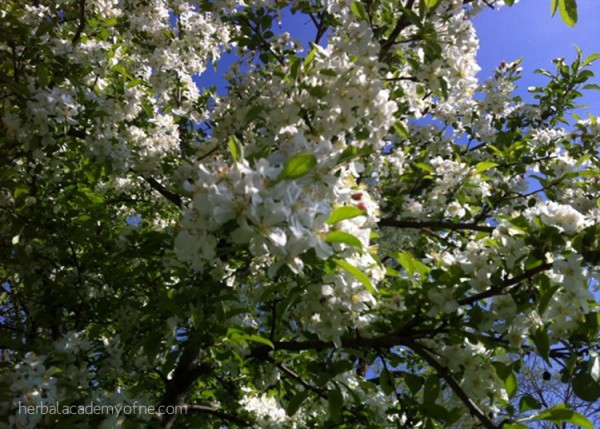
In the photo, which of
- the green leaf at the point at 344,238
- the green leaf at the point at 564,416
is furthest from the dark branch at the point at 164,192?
the green leaf at the point at 564,416

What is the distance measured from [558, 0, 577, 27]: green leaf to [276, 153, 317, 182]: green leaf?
50.3 inches

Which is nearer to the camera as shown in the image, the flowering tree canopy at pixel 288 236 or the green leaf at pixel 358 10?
the flowering tree canopy at pixel 288 236

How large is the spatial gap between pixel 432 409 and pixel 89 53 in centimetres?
270

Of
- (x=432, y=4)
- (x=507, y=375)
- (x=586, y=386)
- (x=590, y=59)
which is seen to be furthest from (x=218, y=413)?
(x=590, y=59)

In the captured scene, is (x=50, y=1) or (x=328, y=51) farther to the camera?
(x=50, y=1)

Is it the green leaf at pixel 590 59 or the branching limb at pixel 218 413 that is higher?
the green leaf at pixel 590 59

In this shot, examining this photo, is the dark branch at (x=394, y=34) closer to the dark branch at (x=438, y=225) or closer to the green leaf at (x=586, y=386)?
the dark branch at (x=438, y=225)

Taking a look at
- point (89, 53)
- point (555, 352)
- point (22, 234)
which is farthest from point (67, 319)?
point (555, 352)

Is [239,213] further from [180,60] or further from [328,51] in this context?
[180,60]

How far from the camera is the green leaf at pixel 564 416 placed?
5.93 feet

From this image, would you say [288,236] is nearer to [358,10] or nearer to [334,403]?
[334,403]

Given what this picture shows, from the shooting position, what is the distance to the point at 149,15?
5148 mm

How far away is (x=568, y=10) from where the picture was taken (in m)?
2.02

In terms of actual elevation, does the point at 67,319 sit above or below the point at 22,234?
below
